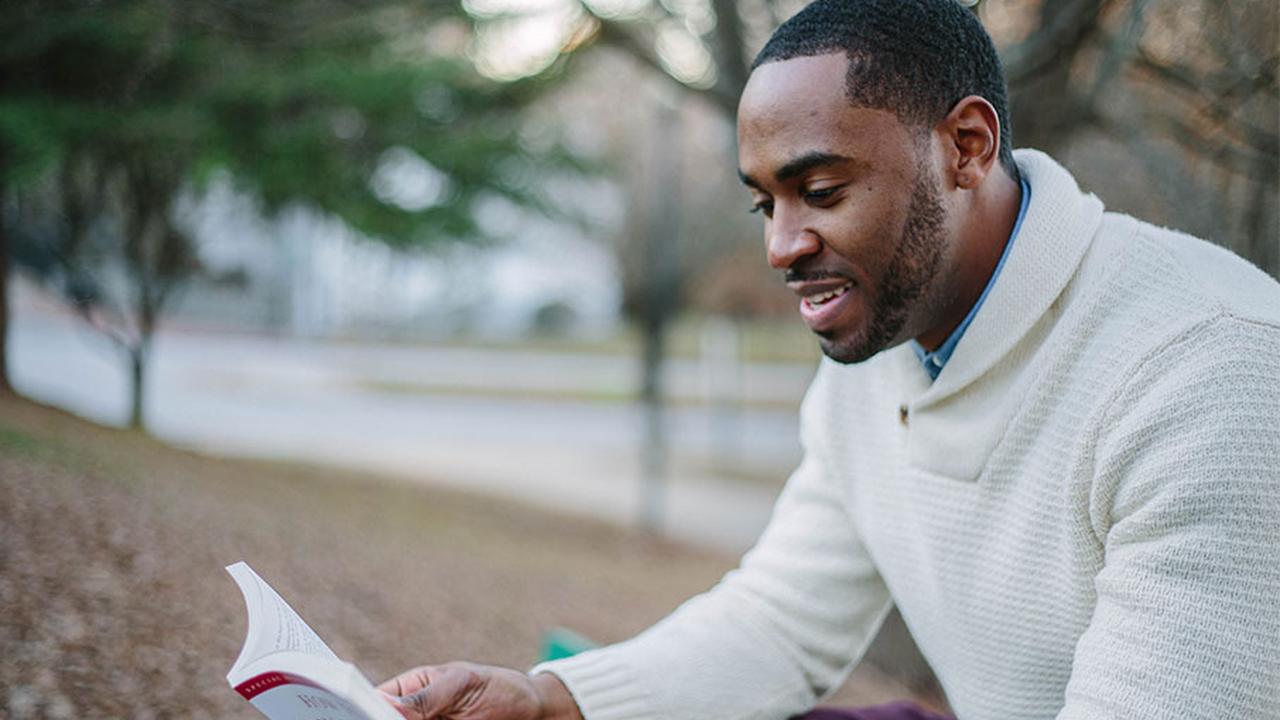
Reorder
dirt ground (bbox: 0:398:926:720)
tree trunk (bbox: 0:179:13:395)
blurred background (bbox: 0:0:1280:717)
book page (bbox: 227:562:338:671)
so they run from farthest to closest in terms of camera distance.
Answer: tree trunk (bbox: 0:179:13:395) < blurred background (bbox: 0:0:1280:717) < dirt ground (bbox: 0:398:926:720) < book page (bbox: 227:562:338:671)

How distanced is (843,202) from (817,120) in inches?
5.1

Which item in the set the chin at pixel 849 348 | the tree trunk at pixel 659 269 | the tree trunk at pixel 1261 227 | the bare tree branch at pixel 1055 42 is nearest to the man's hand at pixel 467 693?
Result: the chin at pixel 849 348

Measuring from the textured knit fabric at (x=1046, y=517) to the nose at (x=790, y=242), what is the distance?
0.28 metres

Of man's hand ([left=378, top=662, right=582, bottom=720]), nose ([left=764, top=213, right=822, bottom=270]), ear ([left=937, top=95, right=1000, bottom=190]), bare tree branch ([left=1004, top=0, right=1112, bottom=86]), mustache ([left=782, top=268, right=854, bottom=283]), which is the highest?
bare tree branch ([left=1004, top=0, right=1112, bottom=86])

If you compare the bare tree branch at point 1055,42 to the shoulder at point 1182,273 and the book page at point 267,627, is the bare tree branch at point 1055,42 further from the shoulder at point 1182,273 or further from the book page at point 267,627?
the book page at point 267,627

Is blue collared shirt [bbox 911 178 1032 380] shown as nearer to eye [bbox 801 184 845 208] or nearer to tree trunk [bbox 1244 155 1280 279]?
eye [bbox 801 184 845 208]

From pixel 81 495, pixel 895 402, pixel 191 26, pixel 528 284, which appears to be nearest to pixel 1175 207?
pixel 895 402

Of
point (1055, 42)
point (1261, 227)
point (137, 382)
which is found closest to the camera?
point (1261, 227)

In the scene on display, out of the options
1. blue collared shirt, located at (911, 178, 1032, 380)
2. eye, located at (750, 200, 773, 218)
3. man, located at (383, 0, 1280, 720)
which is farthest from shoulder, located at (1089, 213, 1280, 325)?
eye, located at (750, 200, 773, 218)

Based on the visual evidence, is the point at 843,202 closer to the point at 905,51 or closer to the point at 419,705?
the point at 905,51

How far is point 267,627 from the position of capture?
1569mm

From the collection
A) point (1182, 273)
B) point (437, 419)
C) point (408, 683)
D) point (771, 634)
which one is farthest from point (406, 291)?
point (1182, 273)

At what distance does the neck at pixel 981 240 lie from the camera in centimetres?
185

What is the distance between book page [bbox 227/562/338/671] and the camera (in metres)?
1.53
